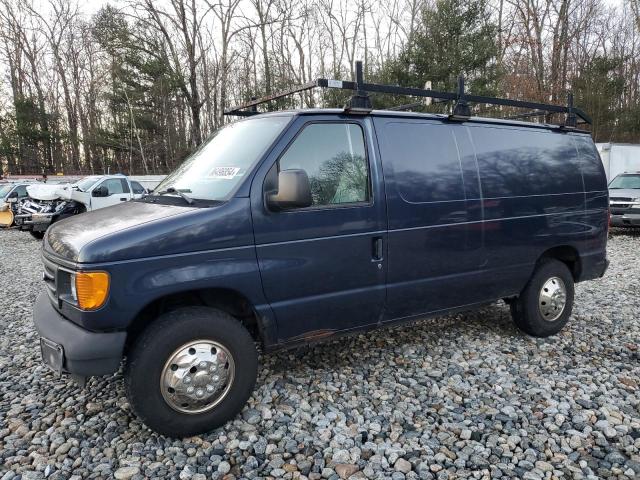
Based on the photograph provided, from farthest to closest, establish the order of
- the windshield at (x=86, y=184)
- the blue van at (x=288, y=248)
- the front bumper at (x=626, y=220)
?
the windshield at (x=86, y=184) → the front bumper at (x=626, y=220) → the blue van at (x=288, y=248)

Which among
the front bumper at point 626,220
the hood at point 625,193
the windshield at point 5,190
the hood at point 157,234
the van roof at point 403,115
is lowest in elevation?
the front bumper at point 626,220

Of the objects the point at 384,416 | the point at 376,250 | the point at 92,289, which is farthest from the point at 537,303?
the point at 92,289

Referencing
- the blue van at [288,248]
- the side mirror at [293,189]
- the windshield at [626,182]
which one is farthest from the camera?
the windshield at [626,182]

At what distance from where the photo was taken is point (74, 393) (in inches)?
144

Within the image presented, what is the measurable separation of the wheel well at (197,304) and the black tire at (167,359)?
0.37ft

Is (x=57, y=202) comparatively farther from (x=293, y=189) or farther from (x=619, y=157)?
(x=619, y=157)

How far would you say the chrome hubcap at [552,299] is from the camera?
15.4 ft

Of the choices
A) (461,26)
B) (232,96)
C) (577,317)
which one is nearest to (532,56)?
(461,26)

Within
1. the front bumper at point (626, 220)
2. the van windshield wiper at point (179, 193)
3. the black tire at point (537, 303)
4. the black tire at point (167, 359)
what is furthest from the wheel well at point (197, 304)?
the front bumper at point (626, 220)

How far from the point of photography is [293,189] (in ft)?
9.73

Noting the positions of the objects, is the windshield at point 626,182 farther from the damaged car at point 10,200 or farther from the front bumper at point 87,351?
the damaged car at point 10,200

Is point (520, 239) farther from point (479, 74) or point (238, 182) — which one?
point (479, 74)

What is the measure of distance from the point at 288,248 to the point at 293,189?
452mm

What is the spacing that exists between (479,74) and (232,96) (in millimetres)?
16992
